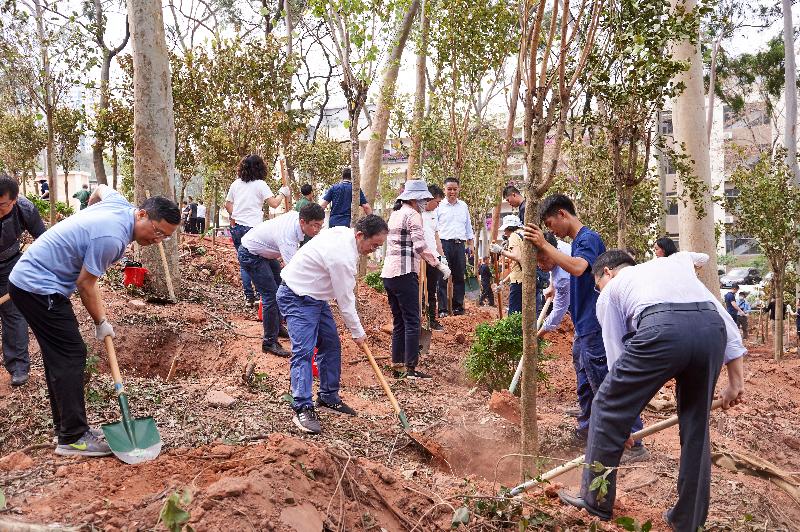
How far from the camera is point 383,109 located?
1371 cm

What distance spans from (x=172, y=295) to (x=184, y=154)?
8654mm

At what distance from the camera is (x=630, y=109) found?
8.19 m

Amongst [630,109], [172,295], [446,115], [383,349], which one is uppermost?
[446,115]

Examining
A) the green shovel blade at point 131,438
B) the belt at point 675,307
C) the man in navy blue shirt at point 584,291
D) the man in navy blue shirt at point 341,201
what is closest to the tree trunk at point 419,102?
the man in navy blue shirt at point 341,201

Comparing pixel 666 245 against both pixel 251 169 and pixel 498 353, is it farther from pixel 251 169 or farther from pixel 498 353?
pixel 251 169

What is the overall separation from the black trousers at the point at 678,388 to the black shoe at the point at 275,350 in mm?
4048

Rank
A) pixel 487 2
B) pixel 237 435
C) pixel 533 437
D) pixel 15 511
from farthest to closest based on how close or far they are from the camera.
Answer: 1. pixel 487 2
2. pixel 237 435
3. pixel 533 437
4. pixel 15 511

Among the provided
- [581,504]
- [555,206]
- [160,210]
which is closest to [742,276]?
[555,206]

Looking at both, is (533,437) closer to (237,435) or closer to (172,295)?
(237,435)

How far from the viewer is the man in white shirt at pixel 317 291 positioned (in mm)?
5273

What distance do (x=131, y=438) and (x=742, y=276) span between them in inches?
1553

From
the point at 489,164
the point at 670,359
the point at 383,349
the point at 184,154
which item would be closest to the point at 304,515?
the point at 670,359

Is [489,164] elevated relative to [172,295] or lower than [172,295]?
elevated

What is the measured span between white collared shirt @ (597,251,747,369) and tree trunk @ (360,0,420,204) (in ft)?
30.5
